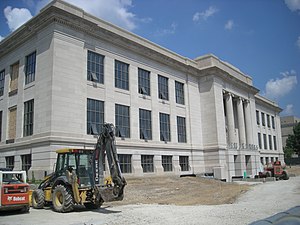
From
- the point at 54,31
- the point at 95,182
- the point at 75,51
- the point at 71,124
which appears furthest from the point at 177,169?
the point at 95,182

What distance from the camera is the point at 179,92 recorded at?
41250mm

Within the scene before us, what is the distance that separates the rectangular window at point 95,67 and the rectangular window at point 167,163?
1247 centimetres

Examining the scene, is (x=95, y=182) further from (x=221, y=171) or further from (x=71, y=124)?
(x=221, y=171)

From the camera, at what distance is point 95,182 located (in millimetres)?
14383

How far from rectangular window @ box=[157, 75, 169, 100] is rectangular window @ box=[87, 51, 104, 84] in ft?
31.3

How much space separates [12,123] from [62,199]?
19015mm

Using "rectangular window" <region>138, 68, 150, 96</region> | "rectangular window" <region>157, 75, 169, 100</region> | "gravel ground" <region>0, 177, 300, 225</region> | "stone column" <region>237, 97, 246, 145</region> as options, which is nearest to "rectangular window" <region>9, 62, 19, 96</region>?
"rectangular window" <region>138, 68, 150, 96</region>

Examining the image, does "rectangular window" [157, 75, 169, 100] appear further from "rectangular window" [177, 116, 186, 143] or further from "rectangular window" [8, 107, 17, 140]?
"rectangular window" [8, 107, 17, 140]

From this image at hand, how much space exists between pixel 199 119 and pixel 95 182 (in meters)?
30.5

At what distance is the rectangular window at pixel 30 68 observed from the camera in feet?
94.8

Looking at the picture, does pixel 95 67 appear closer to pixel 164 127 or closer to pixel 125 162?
pixel 125 162

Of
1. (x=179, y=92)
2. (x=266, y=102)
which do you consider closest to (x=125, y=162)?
(x=179, y=92)

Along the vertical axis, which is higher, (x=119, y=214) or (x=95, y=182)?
(x=95, y=182)

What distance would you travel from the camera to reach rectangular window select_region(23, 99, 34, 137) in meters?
27.8
